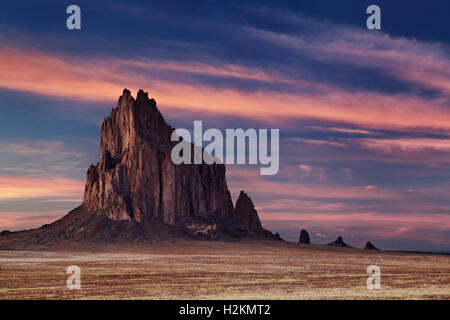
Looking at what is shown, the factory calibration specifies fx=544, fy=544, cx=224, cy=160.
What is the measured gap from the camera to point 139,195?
135m

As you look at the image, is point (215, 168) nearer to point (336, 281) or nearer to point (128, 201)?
point (128, 201)

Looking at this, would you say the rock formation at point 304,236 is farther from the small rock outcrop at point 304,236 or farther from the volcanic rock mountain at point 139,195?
the volcanic rock mountain at point 139,195

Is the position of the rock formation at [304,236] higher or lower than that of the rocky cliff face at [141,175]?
lower

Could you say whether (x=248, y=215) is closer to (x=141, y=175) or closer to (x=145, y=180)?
(x=145, y=180)

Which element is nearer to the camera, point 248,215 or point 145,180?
point 145,180

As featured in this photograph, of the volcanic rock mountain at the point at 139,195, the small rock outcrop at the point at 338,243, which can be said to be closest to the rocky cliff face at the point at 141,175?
the volcanic rock mountain at the point at 139,195

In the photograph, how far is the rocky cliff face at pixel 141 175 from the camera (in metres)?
134

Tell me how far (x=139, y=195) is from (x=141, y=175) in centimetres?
→ 511

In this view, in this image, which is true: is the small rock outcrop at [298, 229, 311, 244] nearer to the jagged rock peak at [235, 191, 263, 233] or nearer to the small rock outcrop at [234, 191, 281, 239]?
the small rock outcrop at [234, 191, 281, 239]

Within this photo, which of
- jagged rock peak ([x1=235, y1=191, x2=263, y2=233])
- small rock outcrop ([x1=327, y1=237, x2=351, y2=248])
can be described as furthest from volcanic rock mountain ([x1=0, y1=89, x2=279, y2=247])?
small rock outcrop ([x1=327, y1=237, x2=351, y2=248])

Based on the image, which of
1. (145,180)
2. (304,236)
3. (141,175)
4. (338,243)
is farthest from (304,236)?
(141,175)
